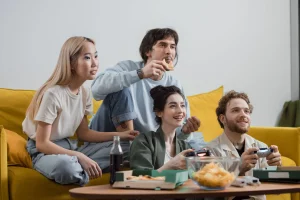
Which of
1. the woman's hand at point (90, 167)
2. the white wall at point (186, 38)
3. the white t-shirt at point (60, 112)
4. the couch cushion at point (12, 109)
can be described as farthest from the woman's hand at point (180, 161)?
the white wall at point (186, 38)

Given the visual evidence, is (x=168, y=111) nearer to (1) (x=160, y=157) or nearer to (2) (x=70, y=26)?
(1) (x=160, y=157)

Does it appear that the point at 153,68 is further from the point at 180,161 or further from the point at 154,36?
the point at 180,161

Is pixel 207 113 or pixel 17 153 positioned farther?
pixel 207 113

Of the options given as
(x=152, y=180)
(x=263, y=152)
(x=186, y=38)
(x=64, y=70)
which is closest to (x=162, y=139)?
(x=263, y=152)

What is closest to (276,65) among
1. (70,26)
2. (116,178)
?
(70,26)

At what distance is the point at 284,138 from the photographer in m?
3.49

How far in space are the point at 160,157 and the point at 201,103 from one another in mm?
1224

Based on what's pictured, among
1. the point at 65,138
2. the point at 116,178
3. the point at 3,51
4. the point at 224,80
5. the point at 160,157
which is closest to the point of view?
the point at 116,178

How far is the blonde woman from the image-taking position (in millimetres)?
2582

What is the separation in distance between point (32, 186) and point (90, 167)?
26 cm


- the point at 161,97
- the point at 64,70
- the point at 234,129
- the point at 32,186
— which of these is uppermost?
the point at 64,70

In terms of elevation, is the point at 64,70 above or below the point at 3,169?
above

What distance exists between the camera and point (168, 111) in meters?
2.70

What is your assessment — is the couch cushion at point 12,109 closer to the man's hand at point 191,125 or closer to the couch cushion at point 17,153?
the couch cushion at point 17,153
